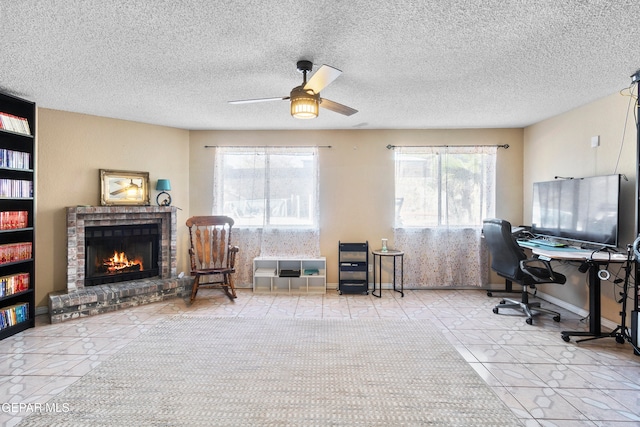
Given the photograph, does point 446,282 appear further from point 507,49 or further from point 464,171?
point 507,49

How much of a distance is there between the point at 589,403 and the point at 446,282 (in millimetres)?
2746

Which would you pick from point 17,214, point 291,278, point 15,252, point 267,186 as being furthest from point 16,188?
point 291,278

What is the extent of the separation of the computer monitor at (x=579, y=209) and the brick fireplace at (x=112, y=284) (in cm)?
487

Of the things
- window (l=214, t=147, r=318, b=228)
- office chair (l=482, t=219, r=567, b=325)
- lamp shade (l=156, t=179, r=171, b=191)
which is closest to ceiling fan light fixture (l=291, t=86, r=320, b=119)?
window (l=214, t=147, r=318, b=228)

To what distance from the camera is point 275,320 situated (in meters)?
3.54

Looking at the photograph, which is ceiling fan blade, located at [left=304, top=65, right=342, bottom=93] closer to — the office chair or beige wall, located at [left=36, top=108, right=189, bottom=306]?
the office chair

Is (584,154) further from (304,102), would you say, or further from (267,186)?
(267,186)

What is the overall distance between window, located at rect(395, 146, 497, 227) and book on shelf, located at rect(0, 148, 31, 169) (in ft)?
15.2

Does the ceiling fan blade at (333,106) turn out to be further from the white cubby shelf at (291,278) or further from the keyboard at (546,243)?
the keyboard at (546,243)

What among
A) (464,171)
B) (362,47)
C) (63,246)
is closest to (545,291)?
(464,171)

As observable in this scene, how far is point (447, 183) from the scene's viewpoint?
15.6 feet

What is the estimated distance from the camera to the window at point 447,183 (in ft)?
15.6

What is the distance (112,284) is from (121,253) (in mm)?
441

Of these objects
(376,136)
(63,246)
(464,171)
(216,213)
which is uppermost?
(376,136)
